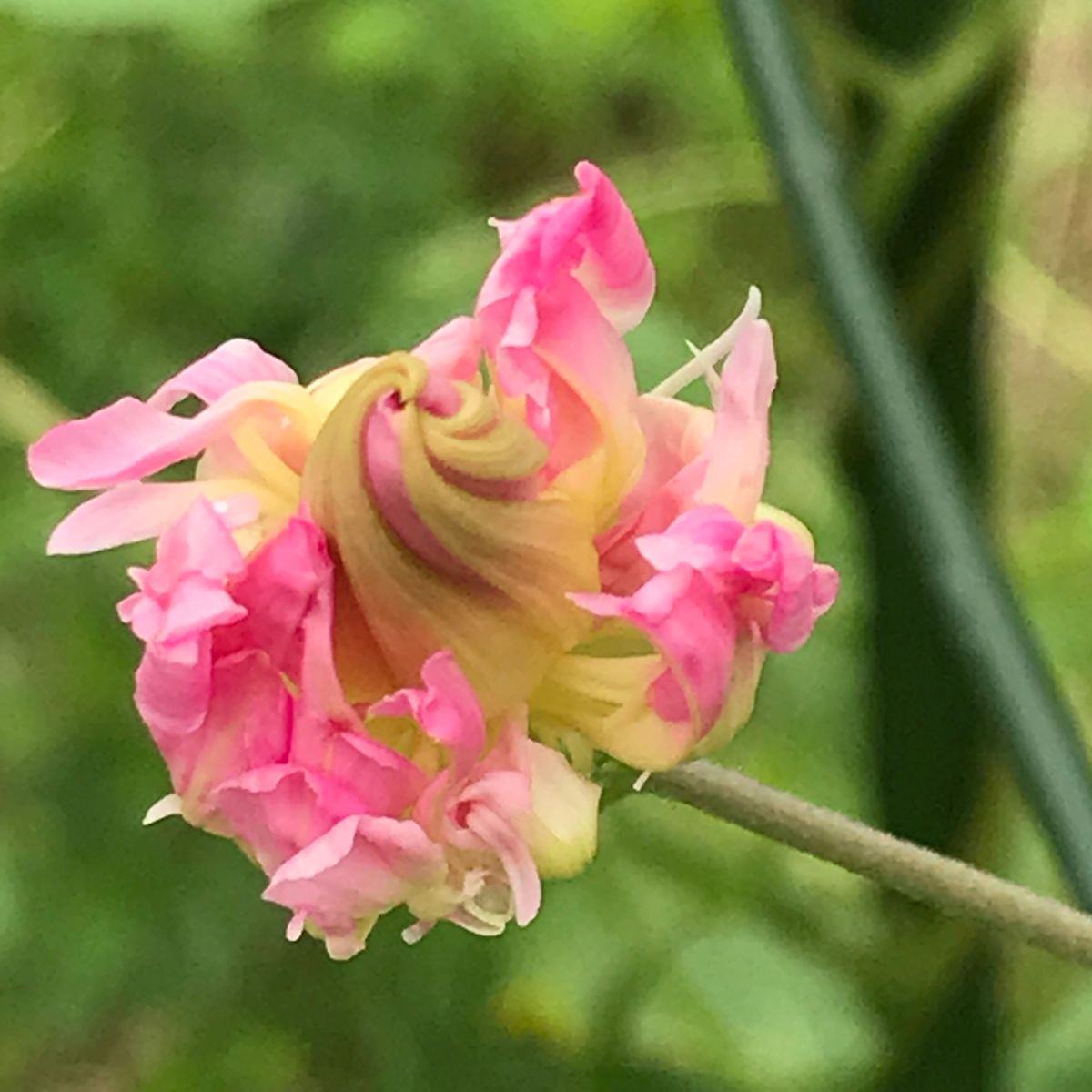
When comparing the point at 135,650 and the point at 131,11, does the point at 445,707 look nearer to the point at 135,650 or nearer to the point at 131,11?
the point at 131,11

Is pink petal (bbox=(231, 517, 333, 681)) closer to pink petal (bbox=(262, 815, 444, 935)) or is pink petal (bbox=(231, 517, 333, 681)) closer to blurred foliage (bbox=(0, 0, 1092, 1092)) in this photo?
pink petal (bbox=(262, 815, 444, 935))

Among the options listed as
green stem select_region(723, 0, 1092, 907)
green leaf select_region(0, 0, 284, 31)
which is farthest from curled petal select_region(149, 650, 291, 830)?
green leaf select_region(0, 0, 284, 31)

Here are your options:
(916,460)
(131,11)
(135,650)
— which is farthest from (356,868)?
(135,650)

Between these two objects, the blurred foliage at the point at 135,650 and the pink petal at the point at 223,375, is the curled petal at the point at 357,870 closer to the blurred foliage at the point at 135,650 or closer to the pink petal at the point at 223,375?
the pink petal at the point at 223,375

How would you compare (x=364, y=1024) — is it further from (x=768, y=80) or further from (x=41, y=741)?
(x=768, y=80)

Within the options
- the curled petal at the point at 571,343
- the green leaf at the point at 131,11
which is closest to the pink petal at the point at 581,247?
the curled petal at the point at 571,343

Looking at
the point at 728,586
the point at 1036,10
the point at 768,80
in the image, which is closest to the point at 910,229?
the point at 1036,10
